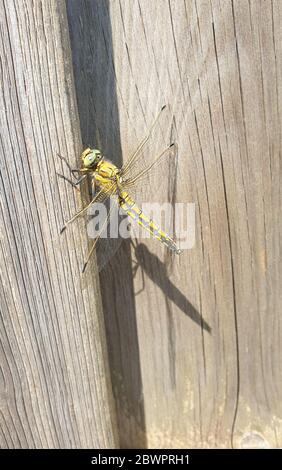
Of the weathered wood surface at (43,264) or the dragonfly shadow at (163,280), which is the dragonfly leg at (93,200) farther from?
the dragonfly shadow at (163,280)

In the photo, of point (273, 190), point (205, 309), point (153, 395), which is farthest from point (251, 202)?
point (153, 395)

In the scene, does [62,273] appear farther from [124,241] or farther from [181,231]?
[181,231]

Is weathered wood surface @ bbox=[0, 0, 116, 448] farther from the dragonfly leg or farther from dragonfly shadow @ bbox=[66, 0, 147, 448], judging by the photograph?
dragonfly shadow @ bbox=[66, 0, 147, 448]

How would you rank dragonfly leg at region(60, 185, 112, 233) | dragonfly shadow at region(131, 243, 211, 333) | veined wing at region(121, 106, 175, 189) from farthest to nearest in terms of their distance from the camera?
1. dragonfly shadow at region(131, 243, 211, 333)
2. veined wing at region(121, 106, 175, 189)
3. dragonfly leg at region(60, 185, 112, 233)

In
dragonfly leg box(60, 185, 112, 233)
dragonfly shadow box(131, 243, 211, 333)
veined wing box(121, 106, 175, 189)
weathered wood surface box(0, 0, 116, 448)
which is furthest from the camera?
dragonfly shadow box(131, 243, 211, 333)

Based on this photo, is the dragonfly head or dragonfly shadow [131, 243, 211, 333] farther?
dragonfly shadow [131, 243, 211, 333]

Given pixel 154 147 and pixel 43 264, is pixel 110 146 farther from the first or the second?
pixel 43 264

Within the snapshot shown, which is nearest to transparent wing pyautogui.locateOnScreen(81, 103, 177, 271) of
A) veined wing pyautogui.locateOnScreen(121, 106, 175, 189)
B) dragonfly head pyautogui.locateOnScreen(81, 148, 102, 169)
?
veined wing pyautogui.locateOnScreen(121, 106, 175, 189)
